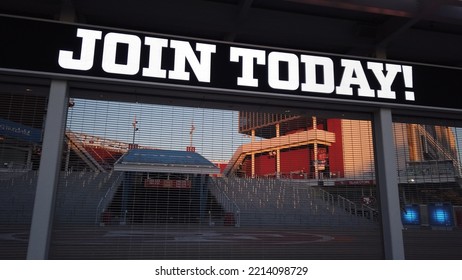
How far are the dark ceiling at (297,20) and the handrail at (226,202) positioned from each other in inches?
105

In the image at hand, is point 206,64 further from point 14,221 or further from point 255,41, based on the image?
point 14,221

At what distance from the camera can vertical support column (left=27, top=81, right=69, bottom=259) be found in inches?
193

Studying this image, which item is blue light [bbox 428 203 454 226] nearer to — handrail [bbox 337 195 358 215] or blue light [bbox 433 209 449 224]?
blue light [bbox 433 209 449 224]

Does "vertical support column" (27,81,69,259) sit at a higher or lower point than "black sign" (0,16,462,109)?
lower

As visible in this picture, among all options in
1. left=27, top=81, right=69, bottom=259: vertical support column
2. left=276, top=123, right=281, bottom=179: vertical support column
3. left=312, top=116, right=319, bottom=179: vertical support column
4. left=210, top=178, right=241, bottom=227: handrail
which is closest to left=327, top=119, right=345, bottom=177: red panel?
left=312, top=116, right=319, bottom=179: vertical support column

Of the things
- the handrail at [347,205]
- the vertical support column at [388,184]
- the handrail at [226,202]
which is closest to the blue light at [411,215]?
the vertical support column at [388,184]

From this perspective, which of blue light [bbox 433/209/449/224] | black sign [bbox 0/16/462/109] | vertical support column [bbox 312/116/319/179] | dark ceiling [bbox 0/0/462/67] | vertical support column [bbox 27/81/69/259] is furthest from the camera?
blue light [bbox 433/209/449/224]

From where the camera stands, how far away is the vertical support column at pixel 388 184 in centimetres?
603

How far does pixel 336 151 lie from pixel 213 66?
286 cm

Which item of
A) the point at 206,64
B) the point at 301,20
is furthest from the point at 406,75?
the point at 206,64

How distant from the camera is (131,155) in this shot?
5.84 metres

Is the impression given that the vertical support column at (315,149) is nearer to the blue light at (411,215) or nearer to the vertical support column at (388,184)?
the vertical support column at (388,184)

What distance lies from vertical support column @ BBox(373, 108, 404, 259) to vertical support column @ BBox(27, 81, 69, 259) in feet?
17.8

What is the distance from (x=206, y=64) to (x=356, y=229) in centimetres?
396
